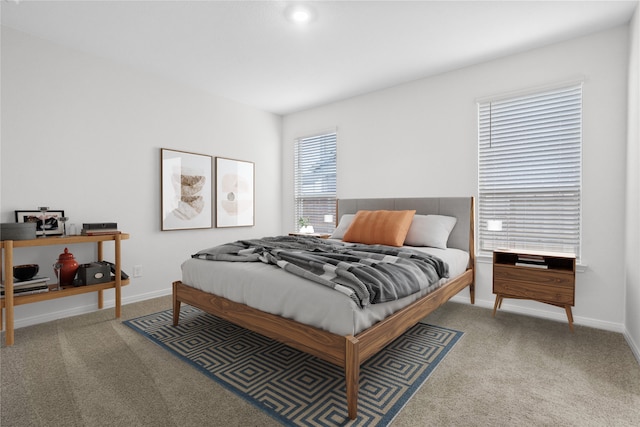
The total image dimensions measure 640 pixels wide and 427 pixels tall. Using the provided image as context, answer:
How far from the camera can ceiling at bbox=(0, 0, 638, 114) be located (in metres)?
2.57

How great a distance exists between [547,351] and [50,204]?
4.54 m

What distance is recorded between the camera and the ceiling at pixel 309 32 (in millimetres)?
2574

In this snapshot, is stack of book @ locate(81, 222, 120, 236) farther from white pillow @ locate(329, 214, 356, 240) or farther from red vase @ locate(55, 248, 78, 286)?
white pillow @ locate(329, 214, 356, 240)

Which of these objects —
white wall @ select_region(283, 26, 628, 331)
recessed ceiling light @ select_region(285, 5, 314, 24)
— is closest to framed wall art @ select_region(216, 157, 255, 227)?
white wall @ select_region(283, 26, 628, 331)

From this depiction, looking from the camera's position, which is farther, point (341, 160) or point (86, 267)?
point (341, 160)

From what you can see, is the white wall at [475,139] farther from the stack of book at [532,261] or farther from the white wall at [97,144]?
the white wall at [97,144]

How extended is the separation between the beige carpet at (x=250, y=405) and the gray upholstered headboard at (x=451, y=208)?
1083 millimetres

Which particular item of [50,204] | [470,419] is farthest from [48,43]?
[470,419]

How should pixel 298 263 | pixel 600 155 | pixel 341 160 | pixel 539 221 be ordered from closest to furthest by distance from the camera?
pixel 298 263
pixel 600 155
pixel 539 221
pixel 341 160

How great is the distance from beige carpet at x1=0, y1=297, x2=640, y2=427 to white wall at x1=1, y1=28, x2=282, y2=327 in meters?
1.10

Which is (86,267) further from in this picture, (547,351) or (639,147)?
(639,147)

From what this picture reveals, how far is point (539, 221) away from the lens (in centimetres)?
322

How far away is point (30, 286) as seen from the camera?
271cm

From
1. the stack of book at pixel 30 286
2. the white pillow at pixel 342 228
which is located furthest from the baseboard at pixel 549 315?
the stack of book at pixel 30 286
